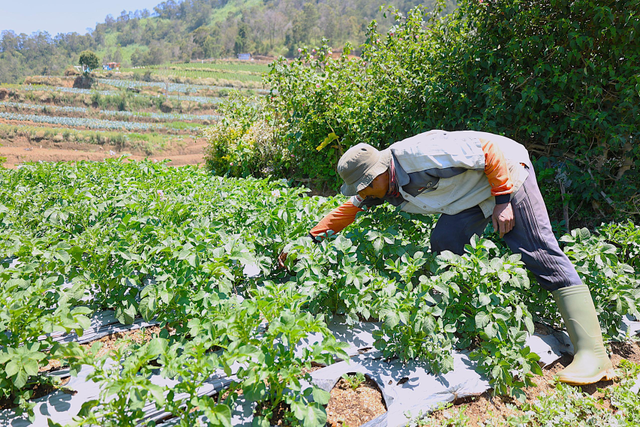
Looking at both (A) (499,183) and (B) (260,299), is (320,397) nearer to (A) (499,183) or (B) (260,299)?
(B) (260,299)

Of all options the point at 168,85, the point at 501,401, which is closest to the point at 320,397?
the point at 501,401

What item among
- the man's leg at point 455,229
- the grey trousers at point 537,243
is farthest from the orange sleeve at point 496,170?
the man's leg at point 455,229

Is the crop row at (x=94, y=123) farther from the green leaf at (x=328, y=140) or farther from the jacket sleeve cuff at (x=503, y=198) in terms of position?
A: the jacket sleeve cuff at (x=503, y=198)

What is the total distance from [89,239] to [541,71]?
350 centimetres

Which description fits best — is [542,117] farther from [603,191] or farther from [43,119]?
[43,119]

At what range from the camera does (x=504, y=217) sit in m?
1.96

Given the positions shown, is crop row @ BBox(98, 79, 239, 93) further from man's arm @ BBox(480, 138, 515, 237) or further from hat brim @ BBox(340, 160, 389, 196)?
man's arm @ BBox(480, 138, 515, 237)

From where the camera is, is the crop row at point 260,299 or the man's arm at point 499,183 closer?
the crop row at point 260,299

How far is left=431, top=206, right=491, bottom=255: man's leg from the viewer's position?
2.21m

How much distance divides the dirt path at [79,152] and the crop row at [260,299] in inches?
514

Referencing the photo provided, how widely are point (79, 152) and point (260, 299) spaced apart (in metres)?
18.9

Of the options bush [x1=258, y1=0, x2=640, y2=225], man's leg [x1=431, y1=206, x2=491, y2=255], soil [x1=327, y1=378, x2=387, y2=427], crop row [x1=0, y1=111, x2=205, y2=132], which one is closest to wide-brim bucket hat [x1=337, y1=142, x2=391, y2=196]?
man's leg [x1=431, y1=206, x2=491, y2=255]

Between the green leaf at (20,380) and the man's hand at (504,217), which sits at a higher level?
the man's hand at (504,217)

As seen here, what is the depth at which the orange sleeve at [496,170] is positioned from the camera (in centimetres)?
194
